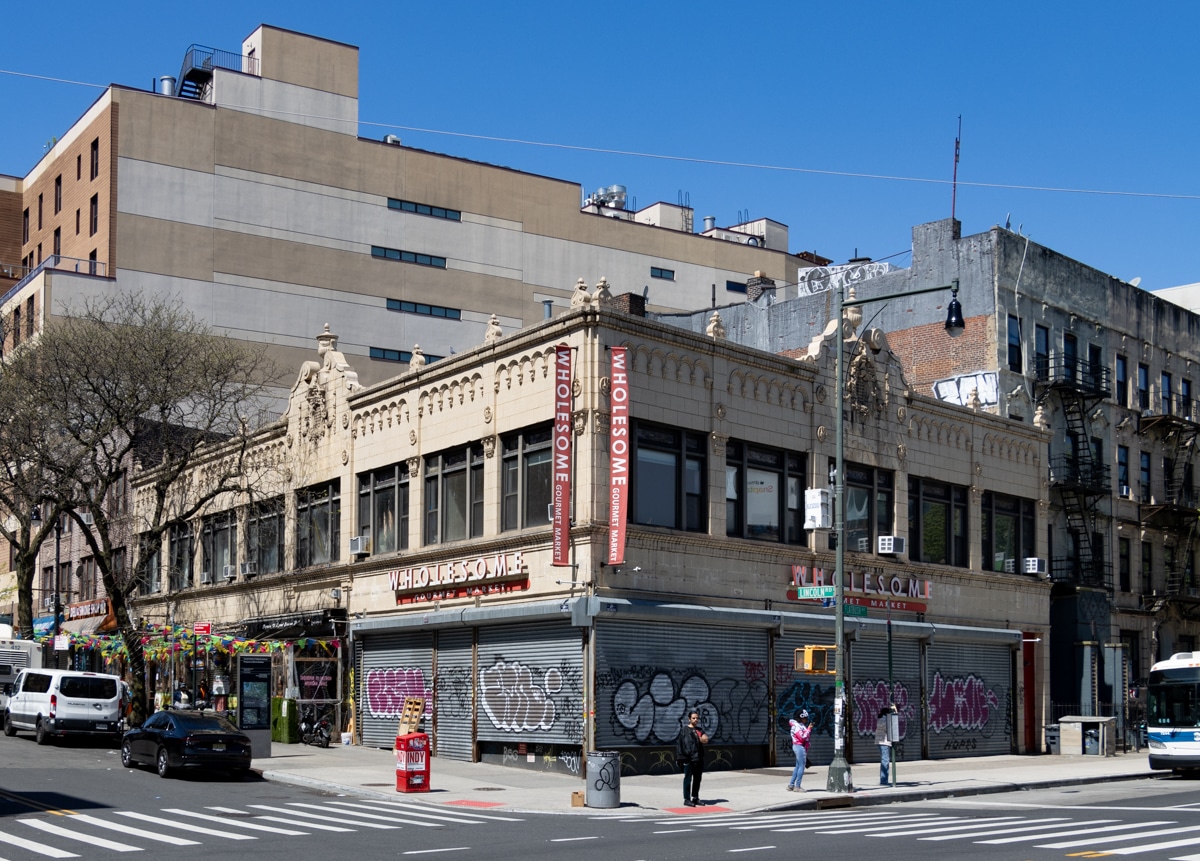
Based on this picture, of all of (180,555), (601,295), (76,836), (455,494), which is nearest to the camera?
(76,836)

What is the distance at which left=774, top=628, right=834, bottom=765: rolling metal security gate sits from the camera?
34.7 m

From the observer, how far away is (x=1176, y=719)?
34875 mm

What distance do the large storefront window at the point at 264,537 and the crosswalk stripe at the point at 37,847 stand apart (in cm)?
2538

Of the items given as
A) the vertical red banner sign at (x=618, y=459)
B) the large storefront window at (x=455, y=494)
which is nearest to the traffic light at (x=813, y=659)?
the vertical red banner sign at (x=618, y=459)

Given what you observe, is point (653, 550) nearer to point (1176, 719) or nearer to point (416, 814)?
point (416, 814)

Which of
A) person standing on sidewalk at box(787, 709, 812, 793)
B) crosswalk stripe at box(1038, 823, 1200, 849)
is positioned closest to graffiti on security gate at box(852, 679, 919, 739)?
person standing on sidewalk at box(787, 709, 812, 793)

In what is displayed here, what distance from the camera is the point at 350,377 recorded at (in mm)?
41125

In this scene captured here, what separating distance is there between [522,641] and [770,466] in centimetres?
819

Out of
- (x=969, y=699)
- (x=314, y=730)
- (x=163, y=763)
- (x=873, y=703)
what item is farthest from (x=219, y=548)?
(x=969, y=699)

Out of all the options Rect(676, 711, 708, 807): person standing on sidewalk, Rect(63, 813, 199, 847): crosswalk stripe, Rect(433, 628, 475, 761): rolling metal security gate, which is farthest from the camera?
Rect(433, 628, 475, 761): rolling metal security gate

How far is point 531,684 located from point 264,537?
56.0 ft

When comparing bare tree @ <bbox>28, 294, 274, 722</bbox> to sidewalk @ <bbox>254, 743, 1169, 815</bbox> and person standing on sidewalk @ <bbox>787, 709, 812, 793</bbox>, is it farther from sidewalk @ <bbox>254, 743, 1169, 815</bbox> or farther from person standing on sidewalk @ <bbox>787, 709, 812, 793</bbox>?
person standing on sidewalk @ <bbox>787, 709, 812, 793</bbox>

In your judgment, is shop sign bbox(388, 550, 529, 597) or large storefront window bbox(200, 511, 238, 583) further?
large storefront window bbox(200, 511, 238, 583)

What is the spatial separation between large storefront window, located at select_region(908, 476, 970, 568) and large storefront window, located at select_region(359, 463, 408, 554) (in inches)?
580
